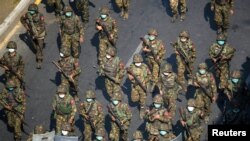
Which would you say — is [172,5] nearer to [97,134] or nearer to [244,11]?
[244,11]

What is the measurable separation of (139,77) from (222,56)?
290cm

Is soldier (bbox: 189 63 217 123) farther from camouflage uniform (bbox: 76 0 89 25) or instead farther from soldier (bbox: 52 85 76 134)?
camouflage uniform (bbox: 76 0 89 25)

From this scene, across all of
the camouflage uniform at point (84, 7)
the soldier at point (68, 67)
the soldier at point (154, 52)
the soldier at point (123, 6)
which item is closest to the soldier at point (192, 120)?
the soldier at point (154, 52)

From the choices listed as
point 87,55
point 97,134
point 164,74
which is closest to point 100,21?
point 87,55

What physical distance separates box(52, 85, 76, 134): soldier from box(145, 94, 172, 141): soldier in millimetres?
2443

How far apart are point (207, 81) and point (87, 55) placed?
5.89 meters

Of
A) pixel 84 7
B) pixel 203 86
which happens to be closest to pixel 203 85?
pixel 203 86

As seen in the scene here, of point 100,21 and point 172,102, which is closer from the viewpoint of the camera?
point 172,102

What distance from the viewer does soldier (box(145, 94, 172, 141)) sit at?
723 inches

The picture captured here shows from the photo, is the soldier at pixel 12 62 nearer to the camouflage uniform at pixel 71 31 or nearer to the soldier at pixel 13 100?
the soldier at pixel 13 100

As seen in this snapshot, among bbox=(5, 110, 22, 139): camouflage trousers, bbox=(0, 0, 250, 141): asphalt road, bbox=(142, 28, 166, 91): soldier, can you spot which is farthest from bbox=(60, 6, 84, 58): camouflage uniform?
bbox=(5, 110, 22, 139): camouflage trousers

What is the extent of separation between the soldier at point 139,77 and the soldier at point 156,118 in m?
1.66

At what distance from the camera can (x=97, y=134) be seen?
727 inches

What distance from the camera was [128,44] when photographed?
937 inches
